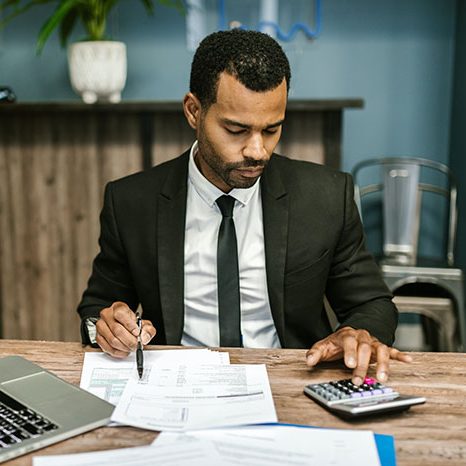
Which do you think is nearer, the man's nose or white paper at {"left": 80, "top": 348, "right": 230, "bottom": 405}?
white paper at {"left": 80, "top": 348, "right": 230, "bottom": 405}

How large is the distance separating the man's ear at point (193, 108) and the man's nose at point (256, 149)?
18 cm

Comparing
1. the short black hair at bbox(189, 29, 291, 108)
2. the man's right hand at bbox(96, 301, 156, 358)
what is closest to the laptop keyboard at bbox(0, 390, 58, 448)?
the man's right hand at bbox(96, 301, 156, 358)

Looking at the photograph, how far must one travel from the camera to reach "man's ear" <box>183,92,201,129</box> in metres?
1.52

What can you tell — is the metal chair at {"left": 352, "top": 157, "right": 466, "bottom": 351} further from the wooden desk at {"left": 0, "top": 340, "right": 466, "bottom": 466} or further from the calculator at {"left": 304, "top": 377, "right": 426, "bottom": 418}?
the calculator at {"left": 304, "top": 377, "right": 426, "bottom": 418}

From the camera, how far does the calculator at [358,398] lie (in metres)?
0.98

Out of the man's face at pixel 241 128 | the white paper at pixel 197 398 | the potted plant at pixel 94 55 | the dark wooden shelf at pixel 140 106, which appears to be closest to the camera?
the white paper at pixel 197 398

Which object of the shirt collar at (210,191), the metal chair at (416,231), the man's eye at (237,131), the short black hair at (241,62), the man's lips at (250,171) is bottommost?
the metal chair at (416,231)

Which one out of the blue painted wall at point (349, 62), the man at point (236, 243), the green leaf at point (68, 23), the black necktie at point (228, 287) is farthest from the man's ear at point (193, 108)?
the blue painted wall at point (349, 62)

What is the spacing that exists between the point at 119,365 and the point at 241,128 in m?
0.54

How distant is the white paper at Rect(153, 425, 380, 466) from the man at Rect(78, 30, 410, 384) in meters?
0.52

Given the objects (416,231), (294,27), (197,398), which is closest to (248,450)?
(197,398)

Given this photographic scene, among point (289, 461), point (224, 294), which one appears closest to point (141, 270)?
point (224, 294)

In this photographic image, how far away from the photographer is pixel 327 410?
39.9 inches

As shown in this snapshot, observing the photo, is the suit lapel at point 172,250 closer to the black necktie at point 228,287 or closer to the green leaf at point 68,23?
the black necktie at point 228,287
